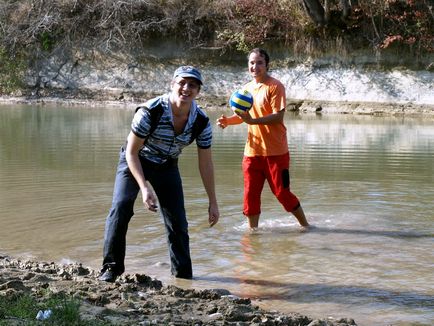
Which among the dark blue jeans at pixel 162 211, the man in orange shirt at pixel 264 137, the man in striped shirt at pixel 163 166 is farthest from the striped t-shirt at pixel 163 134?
the man in orange shirt at pixel 264 137

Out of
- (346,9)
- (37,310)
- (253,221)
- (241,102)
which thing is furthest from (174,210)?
(346,9)

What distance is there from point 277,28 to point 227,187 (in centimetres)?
1847

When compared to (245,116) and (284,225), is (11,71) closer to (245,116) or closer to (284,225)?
(284,225)

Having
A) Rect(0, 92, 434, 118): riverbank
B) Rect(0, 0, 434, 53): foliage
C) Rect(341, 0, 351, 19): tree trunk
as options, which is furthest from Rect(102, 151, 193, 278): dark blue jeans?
Rect(341, 0, 351, 19): tree trunk

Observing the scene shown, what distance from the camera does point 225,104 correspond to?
2744 centimetres

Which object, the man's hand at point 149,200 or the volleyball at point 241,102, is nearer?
the man's hand at point 149,200

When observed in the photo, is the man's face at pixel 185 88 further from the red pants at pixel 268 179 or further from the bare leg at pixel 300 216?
the bare leg at pixel 300 216

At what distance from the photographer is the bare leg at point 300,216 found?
8828 millimetres

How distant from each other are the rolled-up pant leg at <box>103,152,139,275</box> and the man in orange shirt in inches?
80.3

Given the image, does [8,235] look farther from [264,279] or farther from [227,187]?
[227,187]

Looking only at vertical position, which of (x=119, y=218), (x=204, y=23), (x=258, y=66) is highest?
(x=204, y=23)

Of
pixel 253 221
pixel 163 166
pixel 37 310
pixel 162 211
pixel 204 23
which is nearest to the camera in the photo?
pixel 37 310

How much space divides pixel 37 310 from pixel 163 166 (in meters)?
2.09

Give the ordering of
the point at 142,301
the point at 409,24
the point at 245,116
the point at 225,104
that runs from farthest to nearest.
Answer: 1. the point at 409,24
2. the point at 225,104
3. the point at 245,116
4. the point at 142,301
